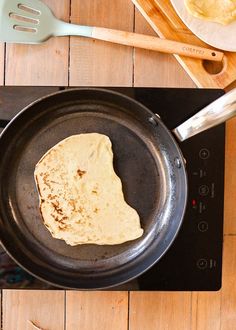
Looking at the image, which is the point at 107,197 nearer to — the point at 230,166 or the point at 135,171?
the point at 135,171

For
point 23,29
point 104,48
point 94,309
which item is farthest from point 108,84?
point 94,309

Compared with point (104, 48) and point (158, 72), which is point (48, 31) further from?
point (158, 72)

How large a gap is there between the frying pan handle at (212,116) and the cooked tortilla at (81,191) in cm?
14

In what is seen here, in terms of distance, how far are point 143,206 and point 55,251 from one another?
0.57 ft

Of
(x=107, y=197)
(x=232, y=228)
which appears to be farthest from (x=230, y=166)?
(x=107, y=197)

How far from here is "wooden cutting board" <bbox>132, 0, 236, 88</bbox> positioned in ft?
2.81

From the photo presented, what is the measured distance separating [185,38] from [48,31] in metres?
0.24

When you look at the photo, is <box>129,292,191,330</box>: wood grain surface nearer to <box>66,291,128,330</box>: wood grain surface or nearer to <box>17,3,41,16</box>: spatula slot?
<box>66,291,128,330</box>: wood grain surface

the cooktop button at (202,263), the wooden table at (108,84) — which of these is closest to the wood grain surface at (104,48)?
the wooden table at (108,84)

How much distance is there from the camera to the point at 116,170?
85 centimetres

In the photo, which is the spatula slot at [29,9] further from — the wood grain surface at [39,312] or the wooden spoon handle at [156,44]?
the wood grain surface at [39,312]

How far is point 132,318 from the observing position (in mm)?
891

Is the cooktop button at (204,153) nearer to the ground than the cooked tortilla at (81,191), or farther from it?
farther from it

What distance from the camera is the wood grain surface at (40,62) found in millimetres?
875
